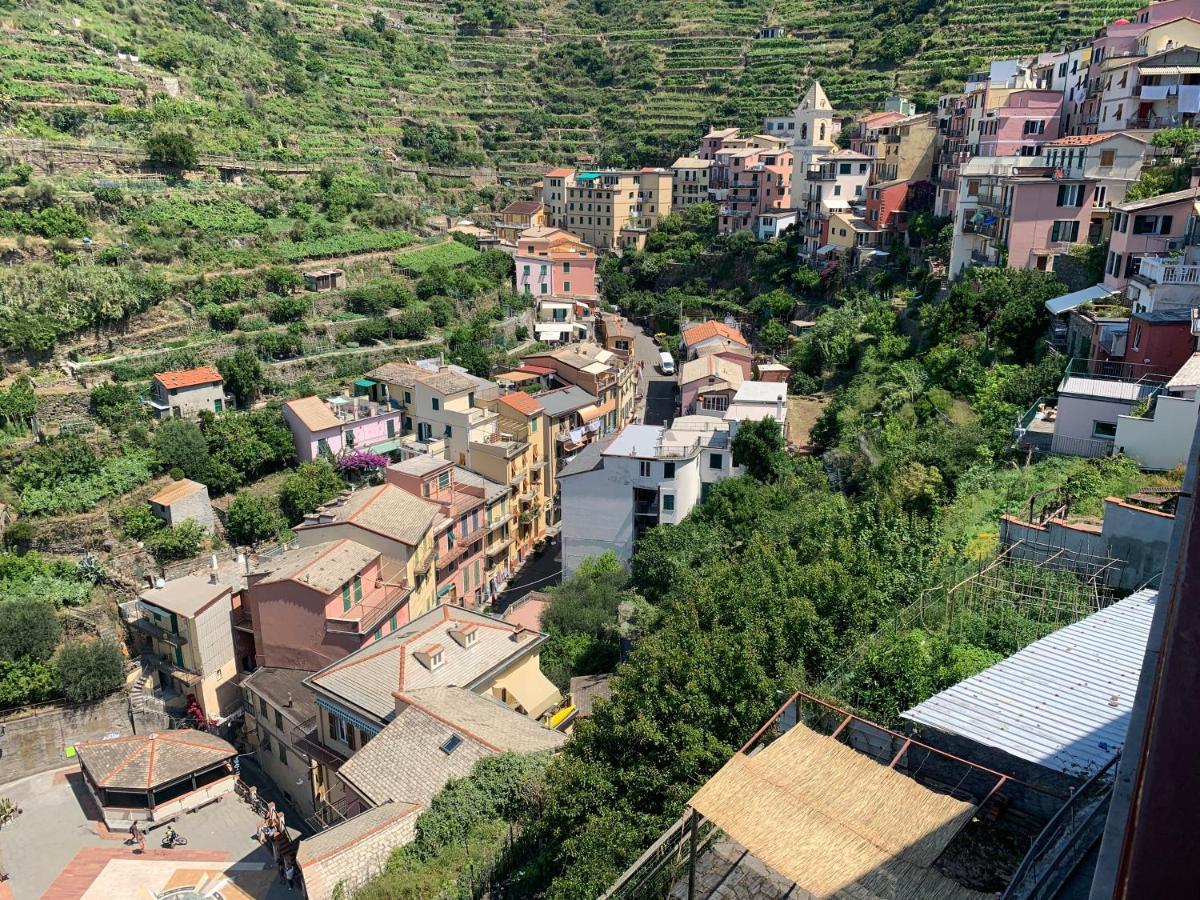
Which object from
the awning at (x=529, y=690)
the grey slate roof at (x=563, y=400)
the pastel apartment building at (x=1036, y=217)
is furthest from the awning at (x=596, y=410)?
the awning at (x=529, y=690)

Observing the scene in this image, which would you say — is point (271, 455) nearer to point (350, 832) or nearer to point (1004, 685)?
point (350, 832)

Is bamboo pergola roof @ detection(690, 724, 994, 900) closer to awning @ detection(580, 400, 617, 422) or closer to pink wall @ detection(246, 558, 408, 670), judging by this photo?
pink wall @ detection(246, 558, 408, 670)

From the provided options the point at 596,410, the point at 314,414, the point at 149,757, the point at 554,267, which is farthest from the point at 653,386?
the point at 149,757

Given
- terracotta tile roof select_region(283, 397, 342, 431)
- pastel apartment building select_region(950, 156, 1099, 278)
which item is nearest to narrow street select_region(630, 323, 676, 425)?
terracotta tile roof select_region(283, 397, 342, 431)

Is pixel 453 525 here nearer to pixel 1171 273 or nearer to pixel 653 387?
pixel 653 387

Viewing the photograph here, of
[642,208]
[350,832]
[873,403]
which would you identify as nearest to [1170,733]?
[350,832]
